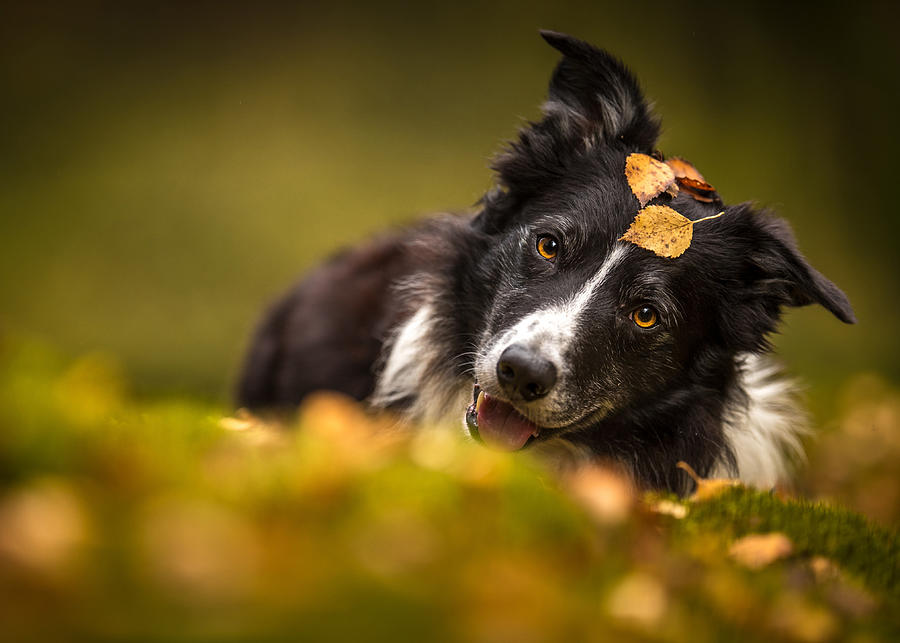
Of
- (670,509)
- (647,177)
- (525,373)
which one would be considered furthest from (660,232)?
(670,509)

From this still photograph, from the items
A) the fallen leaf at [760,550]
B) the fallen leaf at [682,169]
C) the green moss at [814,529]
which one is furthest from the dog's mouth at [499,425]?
the fallen leaf at [682,169]

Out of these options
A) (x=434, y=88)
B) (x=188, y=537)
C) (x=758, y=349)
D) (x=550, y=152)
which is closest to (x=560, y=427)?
(x=758, y=349)

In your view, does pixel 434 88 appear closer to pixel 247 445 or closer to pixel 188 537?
pixel 247 445

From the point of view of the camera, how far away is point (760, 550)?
2.41 metres

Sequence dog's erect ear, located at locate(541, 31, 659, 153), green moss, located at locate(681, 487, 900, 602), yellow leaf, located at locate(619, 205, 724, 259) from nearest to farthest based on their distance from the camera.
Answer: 1. green moss, located at locate(681, 487, 900, 602)
2. yellow leaf, located at locate(619, 205, 724, 259)
3. dog's erect ear, located at locate(541, 31, 659, 153)

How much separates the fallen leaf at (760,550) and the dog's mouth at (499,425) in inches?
40.9

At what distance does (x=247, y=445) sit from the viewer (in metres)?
2.20

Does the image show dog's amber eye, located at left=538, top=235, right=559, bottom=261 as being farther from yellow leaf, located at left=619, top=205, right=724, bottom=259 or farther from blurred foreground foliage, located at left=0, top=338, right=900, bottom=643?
blurred foreground foliage, located at left=0, top=338, right=900, bottom=643

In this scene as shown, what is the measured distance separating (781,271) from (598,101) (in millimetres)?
1196

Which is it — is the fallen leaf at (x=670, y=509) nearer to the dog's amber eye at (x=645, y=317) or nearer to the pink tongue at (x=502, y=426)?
the pink tongue at (x=502, y=426)

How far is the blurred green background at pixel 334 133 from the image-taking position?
871 centimetres

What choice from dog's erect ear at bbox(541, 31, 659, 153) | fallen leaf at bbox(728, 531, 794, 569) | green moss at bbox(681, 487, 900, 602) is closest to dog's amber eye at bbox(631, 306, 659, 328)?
green moss at bbox(681, 487, 900, 602)

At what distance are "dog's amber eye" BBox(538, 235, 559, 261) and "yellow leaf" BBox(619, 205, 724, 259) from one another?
0.99 feet

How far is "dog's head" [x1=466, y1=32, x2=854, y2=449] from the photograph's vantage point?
3150mm
